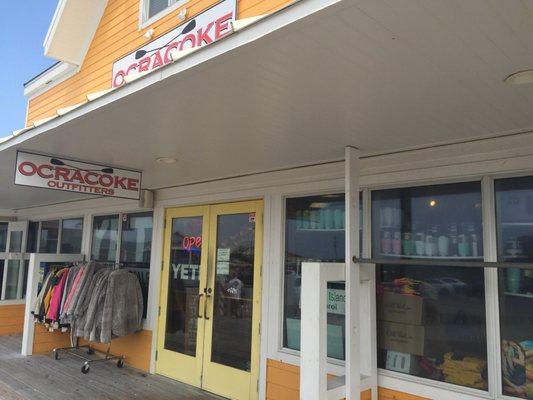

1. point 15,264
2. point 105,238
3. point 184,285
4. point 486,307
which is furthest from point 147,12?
point 15,264

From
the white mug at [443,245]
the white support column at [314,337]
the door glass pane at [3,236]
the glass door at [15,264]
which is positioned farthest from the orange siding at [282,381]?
the door glass pane at [3,236]

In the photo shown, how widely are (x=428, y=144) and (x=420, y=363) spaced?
1720 millimetres

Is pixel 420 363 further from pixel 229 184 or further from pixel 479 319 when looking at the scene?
pixel 229 184

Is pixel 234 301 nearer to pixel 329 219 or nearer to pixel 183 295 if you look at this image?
pixel 183 295

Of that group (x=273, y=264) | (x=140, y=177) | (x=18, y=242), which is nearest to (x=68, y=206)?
(x=18, y=242)

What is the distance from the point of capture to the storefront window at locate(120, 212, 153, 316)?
21.6 ft

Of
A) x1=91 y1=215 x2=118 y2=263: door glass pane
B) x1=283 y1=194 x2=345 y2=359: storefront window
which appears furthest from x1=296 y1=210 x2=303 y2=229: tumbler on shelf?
x1=91 y1=215 x2=118 y2=263: door glass pane

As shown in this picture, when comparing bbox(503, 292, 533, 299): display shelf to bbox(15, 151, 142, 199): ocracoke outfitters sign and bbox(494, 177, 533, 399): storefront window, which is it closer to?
bbox(494, 177, 533, 399): storefront window

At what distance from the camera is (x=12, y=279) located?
30.3 ft

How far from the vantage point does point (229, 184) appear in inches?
209

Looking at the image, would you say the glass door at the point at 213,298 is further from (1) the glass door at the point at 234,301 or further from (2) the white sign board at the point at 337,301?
(2) the white sign board at the point at 337,301

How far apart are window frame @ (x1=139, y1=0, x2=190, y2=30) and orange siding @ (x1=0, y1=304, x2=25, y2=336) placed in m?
5.96

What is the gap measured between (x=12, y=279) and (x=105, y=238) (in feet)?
10.5

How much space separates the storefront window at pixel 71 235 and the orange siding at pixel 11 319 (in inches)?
57.8
